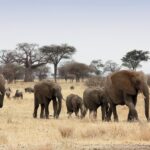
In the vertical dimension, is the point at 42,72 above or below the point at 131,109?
above

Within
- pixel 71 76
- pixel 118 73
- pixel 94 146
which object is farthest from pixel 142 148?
pixel 71 76

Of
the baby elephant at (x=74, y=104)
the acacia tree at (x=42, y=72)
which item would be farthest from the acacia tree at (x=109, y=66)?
the baby elephant at (x=74, y=104)

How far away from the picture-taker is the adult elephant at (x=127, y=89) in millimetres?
19734

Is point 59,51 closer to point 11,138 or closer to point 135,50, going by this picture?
point 135,50

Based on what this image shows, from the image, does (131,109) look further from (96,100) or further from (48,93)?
(48,93)

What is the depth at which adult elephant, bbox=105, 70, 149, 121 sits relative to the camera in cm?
→ 1973

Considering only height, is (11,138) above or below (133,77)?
below

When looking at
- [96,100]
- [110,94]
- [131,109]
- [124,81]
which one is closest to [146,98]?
[131,109]

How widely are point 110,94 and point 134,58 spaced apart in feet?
216

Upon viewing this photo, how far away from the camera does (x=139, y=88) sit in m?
20.0

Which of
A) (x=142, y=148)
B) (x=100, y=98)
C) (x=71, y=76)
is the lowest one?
(x=142, y=148)

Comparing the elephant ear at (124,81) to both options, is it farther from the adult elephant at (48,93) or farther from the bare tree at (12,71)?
the bare tree at (12,71)

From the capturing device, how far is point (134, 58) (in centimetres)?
8694

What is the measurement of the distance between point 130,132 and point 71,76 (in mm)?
80152
